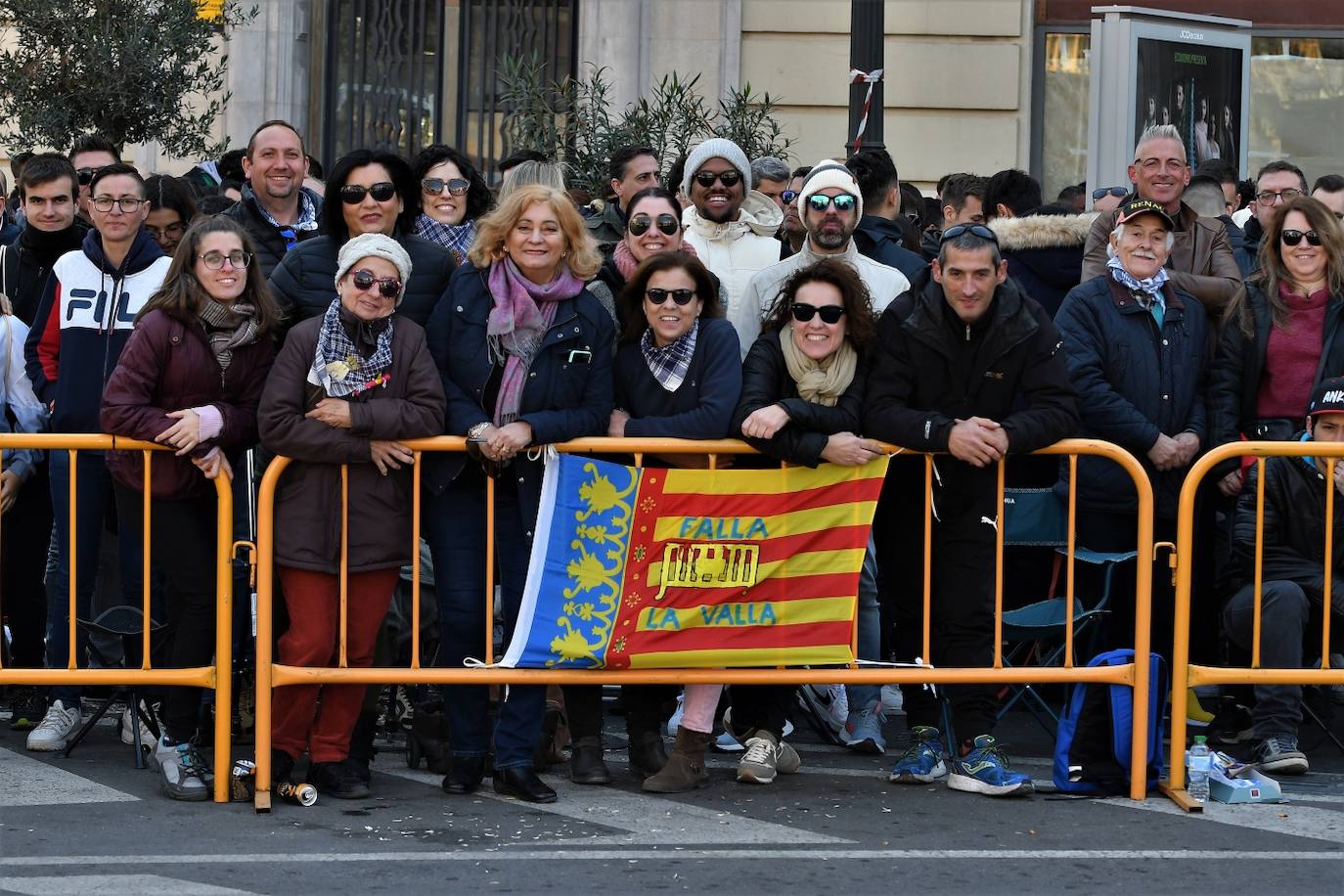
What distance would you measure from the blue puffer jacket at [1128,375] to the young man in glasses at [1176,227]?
57cm

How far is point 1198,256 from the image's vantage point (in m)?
8.80

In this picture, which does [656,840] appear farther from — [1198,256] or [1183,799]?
[1198,256]

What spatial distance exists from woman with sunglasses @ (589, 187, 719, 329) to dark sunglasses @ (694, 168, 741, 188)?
1.30 feet

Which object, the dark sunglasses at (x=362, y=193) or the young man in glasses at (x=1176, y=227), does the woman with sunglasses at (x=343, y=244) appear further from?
the young man in glasses at (x=1176, y=227)

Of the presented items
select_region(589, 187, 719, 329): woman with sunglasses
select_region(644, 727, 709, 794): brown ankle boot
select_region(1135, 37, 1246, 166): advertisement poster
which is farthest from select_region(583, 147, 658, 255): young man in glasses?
select_region(1135, 37, 1246, 166): advertisement poster

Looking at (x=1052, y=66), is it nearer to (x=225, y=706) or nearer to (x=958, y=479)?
(x=958, y=479)

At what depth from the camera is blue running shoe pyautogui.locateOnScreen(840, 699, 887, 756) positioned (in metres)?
7.88

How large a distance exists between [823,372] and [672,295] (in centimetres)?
60

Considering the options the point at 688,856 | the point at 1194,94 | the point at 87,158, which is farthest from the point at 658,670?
the point at 1194,94

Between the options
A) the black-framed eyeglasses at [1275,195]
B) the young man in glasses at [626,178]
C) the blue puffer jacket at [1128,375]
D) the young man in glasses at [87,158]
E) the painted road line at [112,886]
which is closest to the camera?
the painted road line at [112,886]

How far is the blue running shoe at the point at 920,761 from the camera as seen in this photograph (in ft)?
23.8

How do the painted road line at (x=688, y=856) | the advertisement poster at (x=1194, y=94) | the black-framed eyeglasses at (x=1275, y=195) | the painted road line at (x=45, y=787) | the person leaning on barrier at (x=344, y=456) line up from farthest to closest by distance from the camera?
the advertisement poster at (x=1194, y=94)
the black-framed eyeglasses at (x=1275, y=195)
the painted road line at (x=45, y=787)
the person leaning on barrier at (x=344, y=456)
the painted road line at (x=688, y=856)

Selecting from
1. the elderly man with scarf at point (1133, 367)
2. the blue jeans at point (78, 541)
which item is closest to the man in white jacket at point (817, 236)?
the elderly man with scarf at point (1133, 367)

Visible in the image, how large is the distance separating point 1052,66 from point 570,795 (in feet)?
33.7
